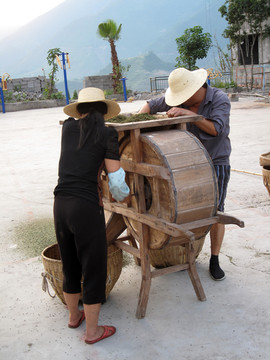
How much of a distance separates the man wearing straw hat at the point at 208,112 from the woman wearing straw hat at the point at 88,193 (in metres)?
0.77

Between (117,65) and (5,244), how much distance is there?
25.7m

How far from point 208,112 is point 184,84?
30cm

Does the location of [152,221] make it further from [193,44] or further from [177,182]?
[193,44]

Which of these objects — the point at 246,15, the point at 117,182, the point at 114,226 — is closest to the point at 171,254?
the point at 114,226

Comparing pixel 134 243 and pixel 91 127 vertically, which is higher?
pixel 91 127

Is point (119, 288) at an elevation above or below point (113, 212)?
below

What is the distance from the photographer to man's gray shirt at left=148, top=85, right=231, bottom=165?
3588mm

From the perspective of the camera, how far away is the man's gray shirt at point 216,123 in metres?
3.59

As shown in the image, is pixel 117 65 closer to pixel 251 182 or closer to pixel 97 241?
pixel 251 182

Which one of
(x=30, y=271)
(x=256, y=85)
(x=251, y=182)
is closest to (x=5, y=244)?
(x=30, y=271)

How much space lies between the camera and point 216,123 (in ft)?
11.7

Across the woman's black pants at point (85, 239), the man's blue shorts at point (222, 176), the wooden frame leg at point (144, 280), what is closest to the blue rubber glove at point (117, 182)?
the woman's black pants at point (85, 239)

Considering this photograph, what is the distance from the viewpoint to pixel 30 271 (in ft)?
14.2

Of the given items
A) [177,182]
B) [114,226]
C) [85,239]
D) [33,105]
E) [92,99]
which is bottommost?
[114,226]
